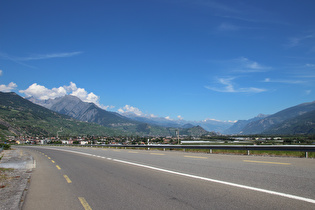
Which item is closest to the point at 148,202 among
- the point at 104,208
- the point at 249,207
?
the point at 104,208

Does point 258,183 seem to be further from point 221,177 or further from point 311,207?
point 311,207

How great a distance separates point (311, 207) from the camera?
5.18 m

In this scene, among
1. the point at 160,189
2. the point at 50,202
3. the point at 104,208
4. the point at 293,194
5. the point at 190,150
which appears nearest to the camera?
the point at 104,208

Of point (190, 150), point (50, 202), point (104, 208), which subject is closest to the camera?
point (104, 208)

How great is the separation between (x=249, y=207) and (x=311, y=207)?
1.27 m

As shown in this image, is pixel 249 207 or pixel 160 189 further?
pixel 160 189

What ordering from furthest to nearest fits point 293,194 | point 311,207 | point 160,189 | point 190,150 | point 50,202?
point 190,150 < point 160,189 < point 50,202 < point 293,194 < point 311,207

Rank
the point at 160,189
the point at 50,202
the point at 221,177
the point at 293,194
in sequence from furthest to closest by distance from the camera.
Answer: the point at 221,177
the point at 160,189
the point at 50,202
the point at 293,194

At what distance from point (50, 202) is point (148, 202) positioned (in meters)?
2.81

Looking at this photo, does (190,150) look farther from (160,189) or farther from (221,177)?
(160,189)

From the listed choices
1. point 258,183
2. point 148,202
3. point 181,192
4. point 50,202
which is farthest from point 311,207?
point 50,202

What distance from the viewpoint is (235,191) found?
6906mm

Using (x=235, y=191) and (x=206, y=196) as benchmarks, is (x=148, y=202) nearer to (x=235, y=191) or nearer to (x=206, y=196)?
(x=206, y=196)

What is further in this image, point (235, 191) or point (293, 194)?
point (235, 191)
